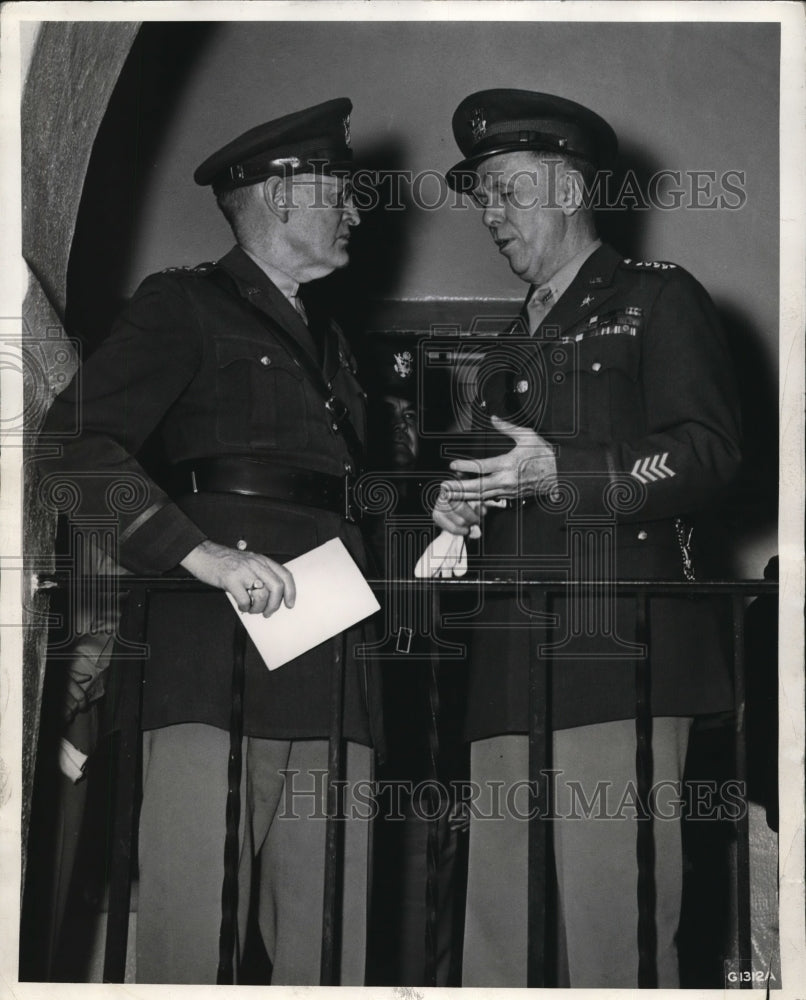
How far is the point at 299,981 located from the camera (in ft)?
6.56

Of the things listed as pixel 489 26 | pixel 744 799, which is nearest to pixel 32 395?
pixel 744 799

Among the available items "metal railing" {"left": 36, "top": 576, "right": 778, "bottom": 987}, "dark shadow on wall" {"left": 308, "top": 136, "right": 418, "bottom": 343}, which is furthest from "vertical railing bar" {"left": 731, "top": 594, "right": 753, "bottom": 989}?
"dark shadow on wall" {"left": 308, "top": 136, "right": 418, "bottom": 343}

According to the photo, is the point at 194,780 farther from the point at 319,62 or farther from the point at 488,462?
the point at 319,62

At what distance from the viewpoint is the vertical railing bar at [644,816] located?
1923mm

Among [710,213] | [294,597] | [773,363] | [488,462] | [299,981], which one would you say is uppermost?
[710,213]

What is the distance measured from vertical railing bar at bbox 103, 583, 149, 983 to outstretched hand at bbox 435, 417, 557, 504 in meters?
0.51

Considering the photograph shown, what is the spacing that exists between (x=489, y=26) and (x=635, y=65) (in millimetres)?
340

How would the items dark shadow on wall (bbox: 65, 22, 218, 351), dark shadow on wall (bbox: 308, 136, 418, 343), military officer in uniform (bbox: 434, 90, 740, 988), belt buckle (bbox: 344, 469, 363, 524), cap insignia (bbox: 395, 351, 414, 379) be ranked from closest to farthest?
military officer in uniform (bbox: 434, 90, 740, 988), belt buckle (bbox: 344, 469, 363, 524), dark shadow on wall (bbox: 65, 22, 218, 351), cap insignia (bbox: 395, 351, 414, 379), dark shadow on wall (bbox: 308, 136, 418, 343)

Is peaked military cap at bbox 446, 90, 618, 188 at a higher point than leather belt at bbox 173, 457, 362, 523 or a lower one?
higher

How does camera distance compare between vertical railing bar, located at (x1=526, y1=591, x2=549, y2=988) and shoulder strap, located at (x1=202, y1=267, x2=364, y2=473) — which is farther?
shoulder strap, located at (x1=202, y1=267, x2=364, y2=473)

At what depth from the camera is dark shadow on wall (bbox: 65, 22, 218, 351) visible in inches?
110

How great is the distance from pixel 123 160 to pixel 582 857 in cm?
175

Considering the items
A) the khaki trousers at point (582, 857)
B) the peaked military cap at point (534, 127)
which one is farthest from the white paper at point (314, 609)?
the peaked military cap at point (534, 127)

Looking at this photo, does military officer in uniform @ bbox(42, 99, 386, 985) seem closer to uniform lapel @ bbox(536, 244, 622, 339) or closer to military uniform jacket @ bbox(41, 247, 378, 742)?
military uniform jacket @ bbox(41, 247, 378, 742)
